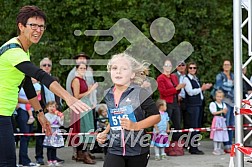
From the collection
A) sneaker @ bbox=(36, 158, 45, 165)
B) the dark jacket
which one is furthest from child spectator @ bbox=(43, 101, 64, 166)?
the dark jacket

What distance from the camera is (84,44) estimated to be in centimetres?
1285

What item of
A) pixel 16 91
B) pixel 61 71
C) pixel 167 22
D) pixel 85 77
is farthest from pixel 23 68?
pixel 167 22

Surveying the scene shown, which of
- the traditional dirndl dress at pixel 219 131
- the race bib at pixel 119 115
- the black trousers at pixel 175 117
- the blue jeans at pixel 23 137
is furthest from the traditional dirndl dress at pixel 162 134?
the race bib at pixel 119 115

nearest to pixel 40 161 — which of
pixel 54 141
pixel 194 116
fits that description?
pixel 54 141

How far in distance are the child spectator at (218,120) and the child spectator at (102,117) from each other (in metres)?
2.07

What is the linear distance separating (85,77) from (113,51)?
3.63 m

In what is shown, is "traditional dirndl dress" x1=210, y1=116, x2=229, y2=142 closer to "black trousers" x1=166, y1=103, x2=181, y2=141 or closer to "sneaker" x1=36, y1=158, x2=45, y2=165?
"black trousers" x1=166, y1=103, x2=181, y2=141

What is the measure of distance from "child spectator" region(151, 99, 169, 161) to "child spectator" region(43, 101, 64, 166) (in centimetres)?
168

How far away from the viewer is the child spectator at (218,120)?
396 inches

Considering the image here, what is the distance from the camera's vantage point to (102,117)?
9609mm

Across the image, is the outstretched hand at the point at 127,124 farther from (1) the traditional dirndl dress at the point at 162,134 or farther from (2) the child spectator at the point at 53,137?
(1) the traditional dirndl dress at the point at 162,134

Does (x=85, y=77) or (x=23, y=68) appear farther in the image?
(x=85, y=77)

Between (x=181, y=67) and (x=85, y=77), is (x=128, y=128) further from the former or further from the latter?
(x=181, y=67)

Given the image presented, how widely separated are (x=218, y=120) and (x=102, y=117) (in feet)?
7.41
